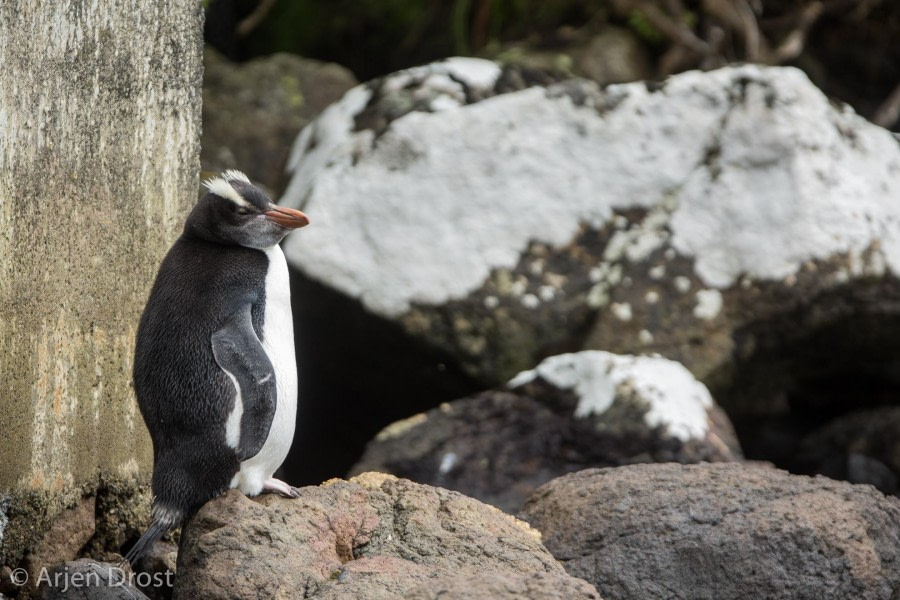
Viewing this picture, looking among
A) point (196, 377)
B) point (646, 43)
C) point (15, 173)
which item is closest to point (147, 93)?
point (15, 173)

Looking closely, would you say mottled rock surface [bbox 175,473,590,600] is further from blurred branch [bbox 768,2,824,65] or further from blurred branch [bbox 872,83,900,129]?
blurred branch [bbox 872,83,900,129]

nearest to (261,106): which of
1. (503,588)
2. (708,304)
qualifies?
(708,304)

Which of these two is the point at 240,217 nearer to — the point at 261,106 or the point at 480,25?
the point at 261,106

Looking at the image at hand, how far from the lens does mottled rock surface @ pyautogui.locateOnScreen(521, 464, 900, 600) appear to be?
3695 mm

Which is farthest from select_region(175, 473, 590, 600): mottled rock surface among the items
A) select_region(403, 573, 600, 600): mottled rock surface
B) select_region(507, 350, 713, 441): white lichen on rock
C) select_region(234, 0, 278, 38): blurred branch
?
select_region(234, 0, 278, 38): blurred branch

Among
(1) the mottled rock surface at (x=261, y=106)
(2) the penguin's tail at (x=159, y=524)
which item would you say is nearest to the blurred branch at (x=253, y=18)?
(1) the mottled rock surface at (x=261, y=106)

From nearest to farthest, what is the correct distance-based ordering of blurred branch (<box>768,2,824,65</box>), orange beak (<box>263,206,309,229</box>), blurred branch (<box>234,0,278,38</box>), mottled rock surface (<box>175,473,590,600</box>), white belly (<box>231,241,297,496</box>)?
mottled rock surface (<box>175,473,590,600</box>) < white belly (<box>231,241,297,496</box>) < orange beak (<box>263,206,309,229</box>) < blurred branch (<box>234,0,278,38</box>) < blurred branch (<box>768,2,824,65</box>)

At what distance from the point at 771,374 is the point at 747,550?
9.89 ft

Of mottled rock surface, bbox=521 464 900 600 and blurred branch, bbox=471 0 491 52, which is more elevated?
mottled rock surface, bbox=521 464 900 600

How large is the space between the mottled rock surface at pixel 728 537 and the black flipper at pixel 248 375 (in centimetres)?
104

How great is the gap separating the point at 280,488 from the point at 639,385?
7.19 ft

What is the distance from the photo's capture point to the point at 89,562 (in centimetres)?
363

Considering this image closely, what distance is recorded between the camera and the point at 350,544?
356 cm

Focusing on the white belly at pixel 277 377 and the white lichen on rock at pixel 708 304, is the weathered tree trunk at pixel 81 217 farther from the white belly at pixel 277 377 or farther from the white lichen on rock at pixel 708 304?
the white lichen on rock at pixel 708 304
